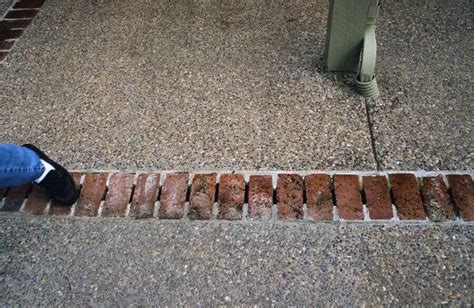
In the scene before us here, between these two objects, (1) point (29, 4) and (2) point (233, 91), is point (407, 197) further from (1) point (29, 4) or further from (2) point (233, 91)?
(1) point (29, 4)

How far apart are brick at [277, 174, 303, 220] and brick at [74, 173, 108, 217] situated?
890mm

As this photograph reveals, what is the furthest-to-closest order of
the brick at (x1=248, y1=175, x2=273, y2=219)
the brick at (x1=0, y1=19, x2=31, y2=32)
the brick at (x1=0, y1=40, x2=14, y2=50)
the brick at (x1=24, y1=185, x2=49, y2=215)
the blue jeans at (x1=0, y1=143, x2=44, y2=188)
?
the brick at (x1=0, y1=19, x2=31, y2=32)
the brick at (x1=0, y1=40, x2=14, y2=50)
the brick at (x1=24, y1=185, x2=49, y2=215)
the brick at (x1=248, y1=175, x2=273, y2=219)
the blue jeans at (x1=0, y1=143, x2=44, y2=188)

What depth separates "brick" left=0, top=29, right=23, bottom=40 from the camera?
3.03 meters

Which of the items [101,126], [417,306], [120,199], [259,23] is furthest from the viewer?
[259,23]

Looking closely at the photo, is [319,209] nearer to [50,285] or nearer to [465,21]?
[50,285]

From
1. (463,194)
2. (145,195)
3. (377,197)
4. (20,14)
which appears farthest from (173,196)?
(20,14)

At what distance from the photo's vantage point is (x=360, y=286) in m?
1.68

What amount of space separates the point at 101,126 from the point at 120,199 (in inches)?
22.0

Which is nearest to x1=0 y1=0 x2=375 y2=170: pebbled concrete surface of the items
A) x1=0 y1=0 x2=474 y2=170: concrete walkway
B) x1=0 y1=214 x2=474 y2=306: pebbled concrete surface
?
x1=0 y1=0 x2=474 y2=170: concrete walkway

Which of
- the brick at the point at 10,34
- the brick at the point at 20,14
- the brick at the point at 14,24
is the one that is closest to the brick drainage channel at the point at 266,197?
the brick at the point at 10,34

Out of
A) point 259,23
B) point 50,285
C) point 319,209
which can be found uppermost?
→ point 259,23

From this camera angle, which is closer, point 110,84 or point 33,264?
point 33,264

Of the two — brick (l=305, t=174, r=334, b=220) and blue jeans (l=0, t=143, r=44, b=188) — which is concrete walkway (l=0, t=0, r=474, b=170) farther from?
blue jeans (l=0, t=143, r=44, b=188)

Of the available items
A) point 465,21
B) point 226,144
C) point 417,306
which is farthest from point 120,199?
point 465,21
